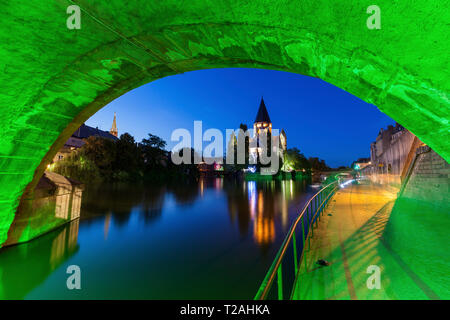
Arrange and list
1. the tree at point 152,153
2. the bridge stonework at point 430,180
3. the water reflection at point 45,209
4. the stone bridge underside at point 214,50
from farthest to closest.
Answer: the tree at point 152,153, the bridge stonework at point 430,180, the water reflection at point 45,209, the stone bridge underside at point 214,50

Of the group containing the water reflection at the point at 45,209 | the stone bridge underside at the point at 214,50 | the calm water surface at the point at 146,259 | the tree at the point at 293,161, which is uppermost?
the tree at the point at 293,161

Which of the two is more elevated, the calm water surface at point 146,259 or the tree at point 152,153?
the tree at point 152,153

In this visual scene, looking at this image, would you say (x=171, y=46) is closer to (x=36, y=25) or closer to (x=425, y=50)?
(x=36, y=25)

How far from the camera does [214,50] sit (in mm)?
2951

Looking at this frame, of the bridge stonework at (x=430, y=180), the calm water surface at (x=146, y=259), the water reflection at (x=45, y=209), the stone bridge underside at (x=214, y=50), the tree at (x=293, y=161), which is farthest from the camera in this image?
the tree at (x=293, y=161)

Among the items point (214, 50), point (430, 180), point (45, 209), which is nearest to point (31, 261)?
point (45, 209)

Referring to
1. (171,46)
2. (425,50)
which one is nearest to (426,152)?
(425,50)

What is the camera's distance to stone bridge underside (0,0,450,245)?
1.70 meters

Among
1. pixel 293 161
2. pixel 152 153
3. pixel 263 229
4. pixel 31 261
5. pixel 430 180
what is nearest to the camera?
pixel 31 261

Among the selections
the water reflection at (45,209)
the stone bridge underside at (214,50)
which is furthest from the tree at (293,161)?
the stone bridge underside at (214,50)

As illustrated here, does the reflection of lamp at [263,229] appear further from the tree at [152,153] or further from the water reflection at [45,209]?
the tree at [152,153]

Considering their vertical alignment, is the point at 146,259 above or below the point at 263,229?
below

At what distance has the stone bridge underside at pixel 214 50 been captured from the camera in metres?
1.70

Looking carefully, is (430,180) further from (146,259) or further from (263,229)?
(146,259)
